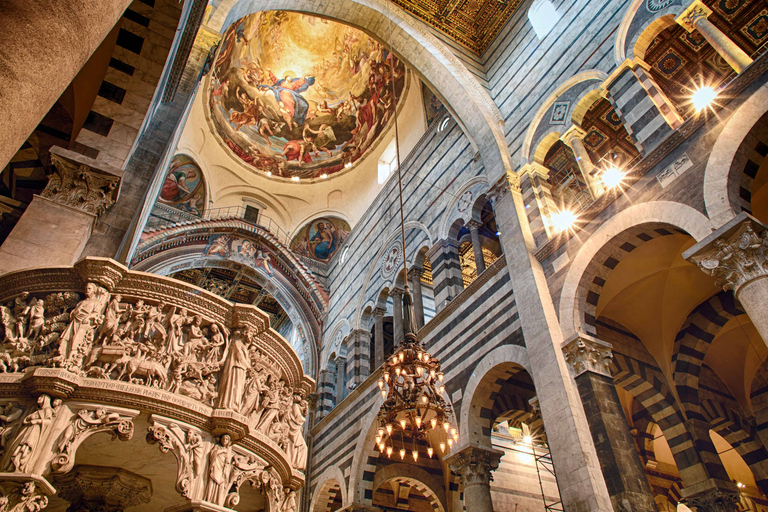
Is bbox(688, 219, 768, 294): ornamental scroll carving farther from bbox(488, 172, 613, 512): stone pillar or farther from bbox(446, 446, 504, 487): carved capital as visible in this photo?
bbox(446, 446, 504, 487): carved capital

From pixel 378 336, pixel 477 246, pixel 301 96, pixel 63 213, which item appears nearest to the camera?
pixel 63 213

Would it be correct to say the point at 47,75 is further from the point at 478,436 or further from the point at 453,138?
the point at 453,138

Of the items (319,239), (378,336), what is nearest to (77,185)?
(378,336)

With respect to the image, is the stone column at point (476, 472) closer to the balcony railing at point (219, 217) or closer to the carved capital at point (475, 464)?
the carved capital at point (475, 464)

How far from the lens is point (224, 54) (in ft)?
49.7

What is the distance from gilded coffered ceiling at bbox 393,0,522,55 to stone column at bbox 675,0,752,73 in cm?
603

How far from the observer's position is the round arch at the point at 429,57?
380 inches

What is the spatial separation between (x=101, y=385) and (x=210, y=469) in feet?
2.82

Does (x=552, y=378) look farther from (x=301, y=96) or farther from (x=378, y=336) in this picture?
(x=301, y=96)

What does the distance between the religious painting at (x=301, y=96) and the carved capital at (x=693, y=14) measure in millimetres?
9961

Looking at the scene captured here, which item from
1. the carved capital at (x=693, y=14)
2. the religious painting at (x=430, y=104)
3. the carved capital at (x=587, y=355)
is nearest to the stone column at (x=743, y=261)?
the carved capital at (x=587, y=355)

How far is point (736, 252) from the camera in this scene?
16.1ft

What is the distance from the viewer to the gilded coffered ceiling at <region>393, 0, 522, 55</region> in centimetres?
1238

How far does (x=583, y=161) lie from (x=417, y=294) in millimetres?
4525
